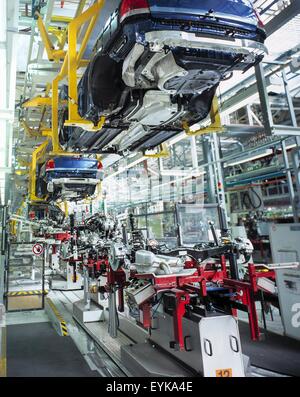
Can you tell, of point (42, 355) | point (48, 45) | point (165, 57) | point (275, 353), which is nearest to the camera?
point (165, 57)

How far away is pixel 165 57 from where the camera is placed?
8.70 feet

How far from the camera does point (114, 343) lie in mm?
4727

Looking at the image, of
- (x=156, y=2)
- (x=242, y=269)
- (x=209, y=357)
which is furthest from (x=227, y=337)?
(x=156, y=2)

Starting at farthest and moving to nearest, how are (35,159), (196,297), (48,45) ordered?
1. (35,159)
2. (48,45)
3. (196,297)

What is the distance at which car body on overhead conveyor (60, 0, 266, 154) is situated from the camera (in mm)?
2322

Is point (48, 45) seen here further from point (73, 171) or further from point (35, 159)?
point (35, 159)

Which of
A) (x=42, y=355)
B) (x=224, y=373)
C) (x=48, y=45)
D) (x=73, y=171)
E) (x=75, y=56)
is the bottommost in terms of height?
(x=42, y=355)

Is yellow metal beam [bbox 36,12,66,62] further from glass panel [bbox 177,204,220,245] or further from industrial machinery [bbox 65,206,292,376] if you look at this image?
glass panel [bbox 177,204,220,245]

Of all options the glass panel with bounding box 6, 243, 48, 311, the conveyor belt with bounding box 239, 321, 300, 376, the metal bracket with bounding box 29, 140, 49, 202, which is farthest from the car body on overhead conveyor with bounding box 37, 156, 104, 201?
the conveyor belt with bounding box 239, 321, 300, 376

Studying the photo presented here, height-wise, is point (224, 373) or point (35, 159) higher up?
point (35, 159)

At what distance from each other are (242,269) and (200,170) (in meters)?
5.21

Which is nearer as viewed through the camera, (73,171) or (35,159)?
(73,171)

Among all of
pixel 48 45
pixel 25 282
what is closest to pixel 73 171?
pixel 48 45

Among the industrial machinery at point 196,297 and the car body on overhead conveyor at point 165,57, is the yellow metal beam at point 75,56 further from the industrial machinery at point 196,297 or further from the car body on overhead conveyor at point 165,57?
the industrial machinery at point 196,297
